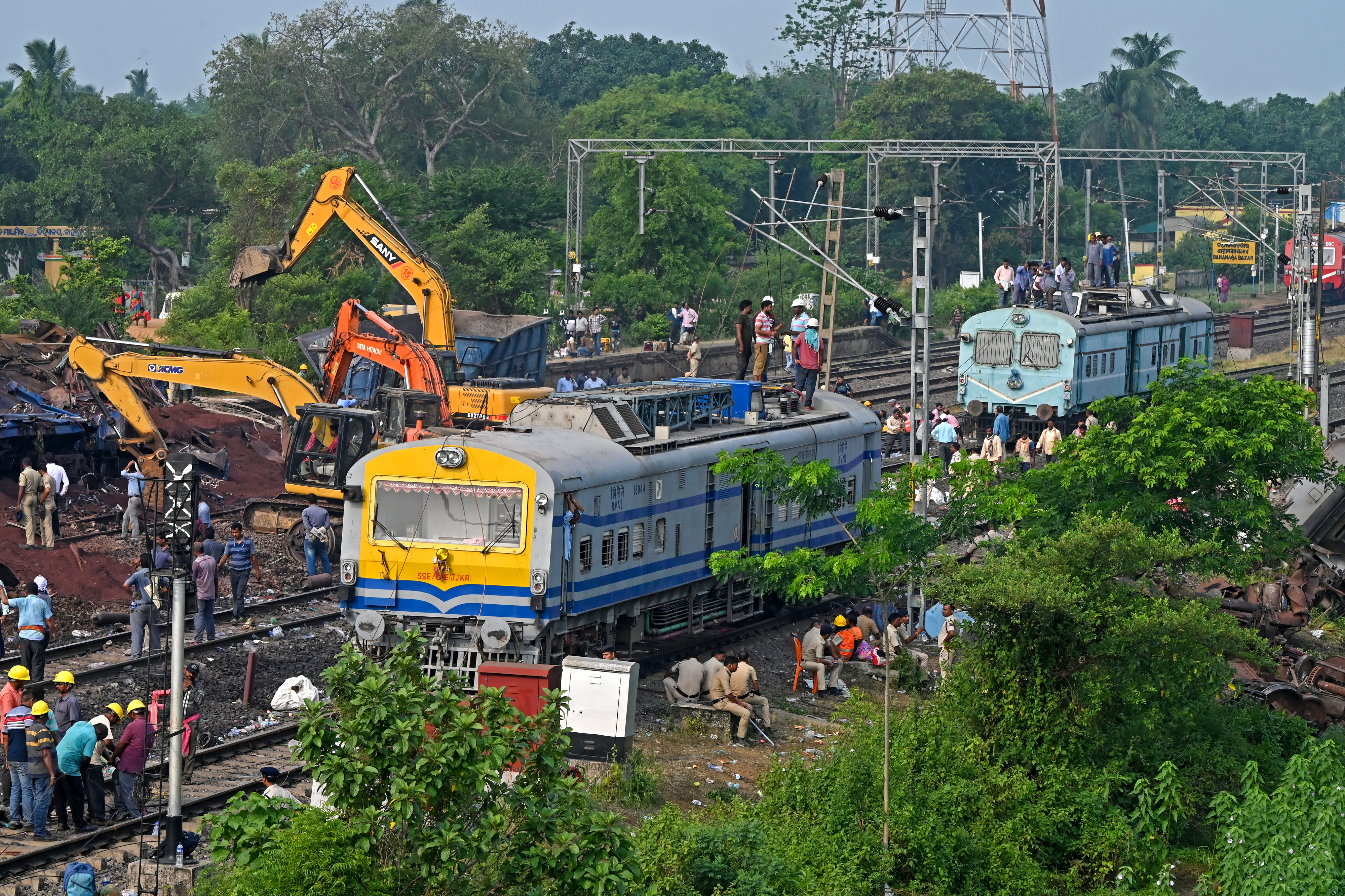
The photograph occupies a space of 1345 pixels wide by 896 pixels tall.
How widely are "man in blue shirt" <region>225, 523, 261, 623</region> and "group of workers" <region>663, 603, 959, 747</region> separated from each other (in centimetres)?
641

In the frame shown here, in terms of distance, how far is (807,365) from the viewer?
2794cm

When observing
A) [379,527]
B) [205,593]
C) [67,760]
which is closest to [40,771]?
[67,760]

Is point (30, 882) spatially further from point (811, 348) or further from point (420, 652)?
point (811, 348)

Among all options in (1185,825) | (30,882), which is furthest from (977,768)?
(30,882)

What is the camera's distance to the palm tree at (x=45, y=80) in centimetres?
8175

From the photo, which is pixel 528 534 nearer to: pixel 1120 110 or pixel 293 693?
pixel 293 693

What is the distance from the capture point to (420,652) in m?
12.4

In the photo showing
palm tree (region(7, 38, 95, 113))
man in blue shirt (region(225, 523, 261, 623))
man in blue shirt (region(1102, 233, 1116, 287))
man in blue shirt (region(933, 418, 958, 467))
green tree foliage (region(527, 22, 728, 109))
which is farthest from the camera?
green tree foliage (region(527, 22, 728, 109))

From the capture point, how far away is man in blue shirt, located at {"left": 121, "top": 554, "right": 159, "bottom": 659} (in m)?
22.1

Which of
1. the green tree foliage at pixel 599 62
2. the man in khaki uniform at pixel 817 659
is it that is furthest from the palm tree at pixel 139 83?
the man in khaki uniform at pixel 817 659

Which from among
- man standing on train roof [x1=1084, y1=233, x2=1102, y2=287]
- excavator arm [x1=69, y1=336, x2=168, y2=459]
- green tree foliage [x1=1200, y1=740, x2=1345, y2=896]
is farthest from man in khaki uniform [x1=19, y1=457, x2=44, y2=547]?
man standing on train roof [x1=1084, y1=233, x2=1102, y2=287]

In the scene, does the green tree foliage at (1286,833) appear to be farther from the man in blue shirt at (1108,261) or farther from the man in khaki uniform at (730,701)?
the man in blue shirt at (1108,261)

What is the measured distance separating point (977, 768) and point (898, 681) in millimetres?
4244

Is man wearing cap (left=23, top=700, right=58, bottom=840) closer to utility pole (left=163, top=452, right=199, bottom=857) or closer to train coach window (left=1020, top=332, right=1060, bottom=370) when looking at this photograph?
utility pole (left=163, top=452, right=199, bottom=857)
